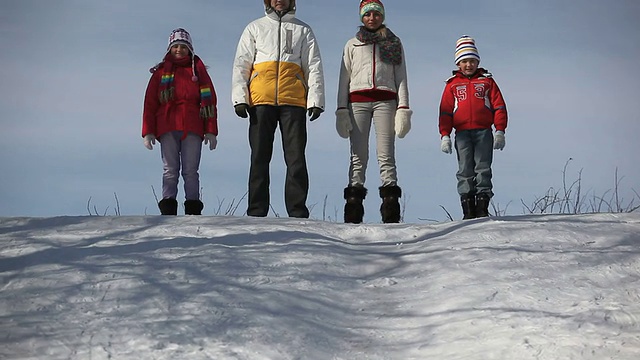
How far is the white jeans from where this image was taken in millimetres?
7902

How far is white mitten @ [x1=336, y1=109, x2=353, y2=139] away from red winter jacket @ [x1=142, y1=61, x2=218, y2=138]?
3.80ft

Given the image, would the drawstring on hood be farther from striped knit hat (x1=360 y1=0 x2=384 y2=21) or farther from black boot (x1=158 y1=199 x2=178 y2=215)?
black boot (x1=158 y1=199 x2=178 y2=215)

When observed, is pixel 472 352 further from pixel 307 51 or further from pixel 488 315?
pixel 307 51

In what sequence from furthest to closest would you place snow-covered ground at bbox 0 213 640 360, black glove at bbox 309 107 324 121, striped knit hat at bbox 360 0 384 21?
striped knit hat at bbox 360 0 384 21, black glove at bbox 309 107 324 121, snow-covered ground at bbox 0 213 640 360

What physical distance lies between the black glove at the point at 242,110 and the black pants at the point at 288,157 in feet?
0.29

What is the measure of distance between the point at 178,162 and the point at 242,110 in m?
0.81

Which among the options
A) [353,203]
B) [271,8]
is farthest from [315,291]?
[271,8]

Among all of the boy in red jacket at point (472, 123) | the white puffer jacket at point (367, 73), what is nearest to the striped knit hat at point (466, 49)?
the boy in red jacket at point (472, 123)

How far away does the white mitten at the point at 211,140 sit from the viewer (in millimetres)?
8016

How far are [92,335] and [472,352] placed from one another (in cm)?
186

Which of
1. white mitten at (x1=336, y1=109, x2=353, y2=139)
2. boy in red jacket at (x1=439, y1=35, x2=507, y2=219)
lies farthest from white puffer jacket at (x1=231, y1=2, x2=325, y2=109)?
boy in red jacket at (x1=439, y1=35, x2=507, y2=219)

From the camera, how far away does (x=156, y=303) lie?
4.56m

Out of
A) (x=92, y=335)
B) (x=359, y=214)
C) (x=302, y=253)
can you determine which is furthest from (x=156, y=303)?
(x=359, y=214)

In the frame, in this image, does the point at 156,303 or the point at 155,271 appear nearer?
the point at 156,303
